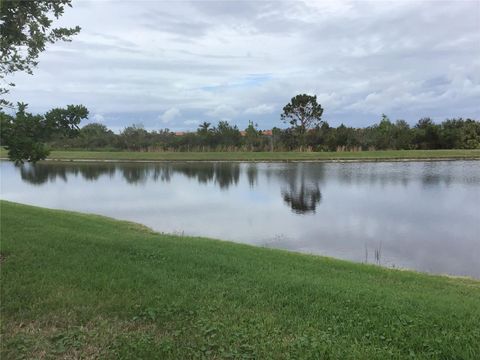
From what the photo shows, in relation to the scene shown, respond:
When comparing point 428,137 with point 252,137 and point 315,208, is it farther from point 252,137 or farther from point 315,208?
point 315,208

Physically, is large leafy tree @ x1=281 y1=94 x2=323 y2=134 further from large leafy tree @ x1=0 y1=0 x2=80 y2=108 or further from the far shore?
large leafy tree @ x1=0 y1=0 x2=80 y2=108

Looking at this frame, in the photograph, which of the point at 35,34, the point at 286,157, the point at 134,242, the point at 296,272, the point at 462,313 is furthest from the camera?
the point at 286,157


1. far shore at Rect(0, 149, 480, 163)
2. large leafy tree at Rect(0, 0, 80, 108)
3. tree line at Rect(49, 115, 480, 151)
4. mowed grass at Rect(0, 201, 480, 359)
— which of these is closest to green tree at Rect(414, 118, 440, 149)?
tree line at Rect(49, 115, 480, 151)

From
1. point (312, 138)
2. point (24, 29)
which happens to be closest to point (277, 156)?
point (312, 138)

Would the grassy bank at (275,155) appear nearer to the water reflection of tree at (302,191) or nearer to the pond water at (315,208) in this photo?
the pond water at (315,208)

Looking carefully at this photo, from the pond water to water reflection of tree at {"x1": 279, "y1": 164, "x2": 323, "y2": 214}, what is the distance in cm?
5

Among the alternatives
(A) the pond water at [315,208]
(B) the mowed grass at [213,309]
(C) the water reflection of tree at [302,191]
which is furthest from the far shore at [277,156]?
(B) the mowed grass at [213,309]

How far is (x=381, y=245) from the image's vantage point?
515 inches

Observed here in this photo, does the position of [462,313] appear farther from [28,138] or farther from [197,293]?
[28,138]

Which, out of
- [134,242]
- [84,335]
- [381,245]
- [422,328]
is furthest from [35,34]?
[381,245]

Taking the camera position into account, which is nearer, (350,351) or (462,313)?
(350,351)

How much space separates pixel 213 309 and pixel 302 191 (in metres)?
20.5

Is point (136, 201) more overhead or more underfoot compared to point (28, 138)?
more underfoot

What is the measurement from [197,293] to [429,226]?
11774mm
